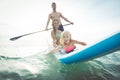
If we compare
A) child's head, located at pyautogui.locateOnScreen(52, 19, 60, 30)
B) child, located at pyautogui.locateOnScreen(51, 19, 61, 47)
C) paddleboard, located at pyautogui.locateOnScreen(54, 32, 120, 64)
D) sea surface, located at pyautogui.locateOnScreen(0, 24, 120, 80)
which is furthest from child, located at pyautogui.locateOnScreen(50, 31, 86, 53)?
child's head, located at pyautogui.locateOnScreen(52, 19, 60, 30)

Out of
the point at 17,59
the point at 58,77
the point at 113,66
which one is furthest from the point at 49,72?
the point at 113,66

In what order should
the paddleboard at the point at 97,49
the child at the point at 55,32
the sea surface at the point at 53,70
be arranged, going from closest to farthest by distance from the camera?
the paddleboard at the point at 97,49 → the sea surface at the point at 53,70 → the child at the point at 55,32

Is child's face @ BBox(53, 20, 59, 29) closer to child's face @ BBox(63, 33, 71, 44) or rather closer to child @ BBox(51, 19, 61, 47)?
child @ BBox(51, 19, 61, 47)

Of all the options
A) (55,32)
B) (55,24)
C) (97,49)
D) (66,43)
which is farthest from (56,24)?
(97,49)

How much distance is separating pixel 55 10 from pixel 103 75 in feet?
10.5

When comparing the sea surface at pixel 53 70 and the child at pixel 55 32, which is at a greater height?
the child at pixel 55 32

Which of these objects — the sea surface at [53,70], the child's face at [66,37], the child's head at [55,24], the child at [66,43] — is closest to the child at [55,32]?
the child's head at [55,24]

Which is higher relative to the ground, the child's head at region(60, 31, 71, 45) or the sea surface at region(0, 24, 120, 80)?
the child's head at region(60, 31, 71, 45)

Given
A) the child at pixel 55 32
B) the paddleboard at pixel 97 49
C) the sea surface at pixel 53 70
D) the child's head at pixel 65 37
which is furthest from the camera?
the child at pixel 55 32

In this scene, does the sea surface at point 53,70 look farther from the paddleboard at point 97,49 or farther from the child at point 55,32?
the child at point 55,32

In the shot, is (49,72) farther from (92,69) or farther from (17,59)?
(17,59)

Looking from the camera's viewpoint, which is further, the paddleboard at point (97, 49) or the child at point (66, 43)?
the child at point (66, 43)

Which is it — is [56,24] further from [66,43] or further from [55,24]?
[66,43]

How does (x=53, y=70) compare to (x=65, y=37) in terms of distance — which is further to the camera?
(x=53, y=70)
